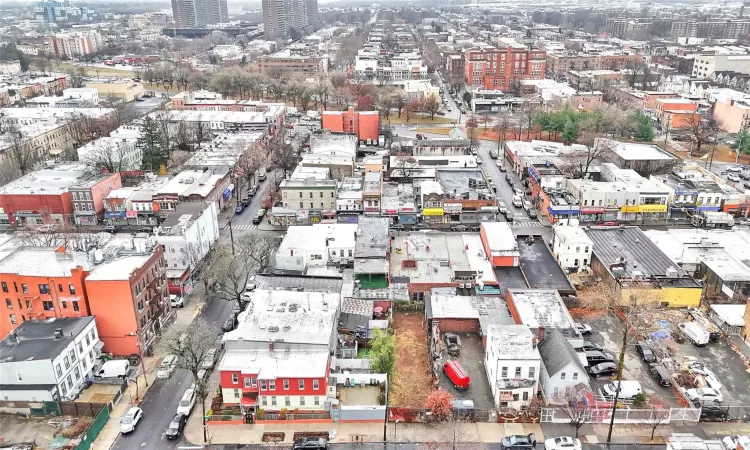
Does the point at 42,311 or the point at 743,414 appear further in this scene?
the point at 42,311

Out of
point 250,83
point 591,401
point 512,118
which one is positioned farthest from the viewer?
point 250,83

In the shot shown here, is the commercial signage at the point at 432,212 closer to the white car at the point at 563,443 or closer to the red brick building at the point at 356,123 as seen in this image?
the red brick building at the point at 356,123

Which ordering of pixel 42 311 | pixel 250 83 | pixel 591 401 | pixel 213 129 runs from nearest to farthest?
pixel 591 401 → pixel 42 311 → pixel 213 129 → pixel 250 83

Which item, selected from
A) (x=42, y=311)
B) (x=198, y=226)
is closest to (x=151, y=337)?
(x=42, y=311)

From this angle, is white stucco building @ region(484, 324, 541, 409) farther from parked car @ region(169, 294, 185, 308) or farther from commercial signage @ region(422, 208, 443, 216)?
commercial signage @ region(422, 208, 443, 216)

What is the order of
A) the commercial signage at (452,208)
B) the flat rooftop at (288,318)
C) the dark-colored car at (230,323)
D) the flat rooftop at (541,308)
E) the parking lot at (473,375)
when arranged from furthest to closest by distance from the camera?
the commercial signage at (452,208) < the dark-colored car at (230,323) < the flat rooftop at (541,308) < the flat rooftop at (288,318) < the parking lot at (473,375)

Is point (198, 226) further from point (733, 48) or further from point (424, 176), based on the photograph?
point (733, 48)

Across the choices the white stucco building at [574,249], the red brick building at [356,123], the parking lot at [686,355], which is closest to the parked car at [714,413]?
the parking lot at [686,355]
